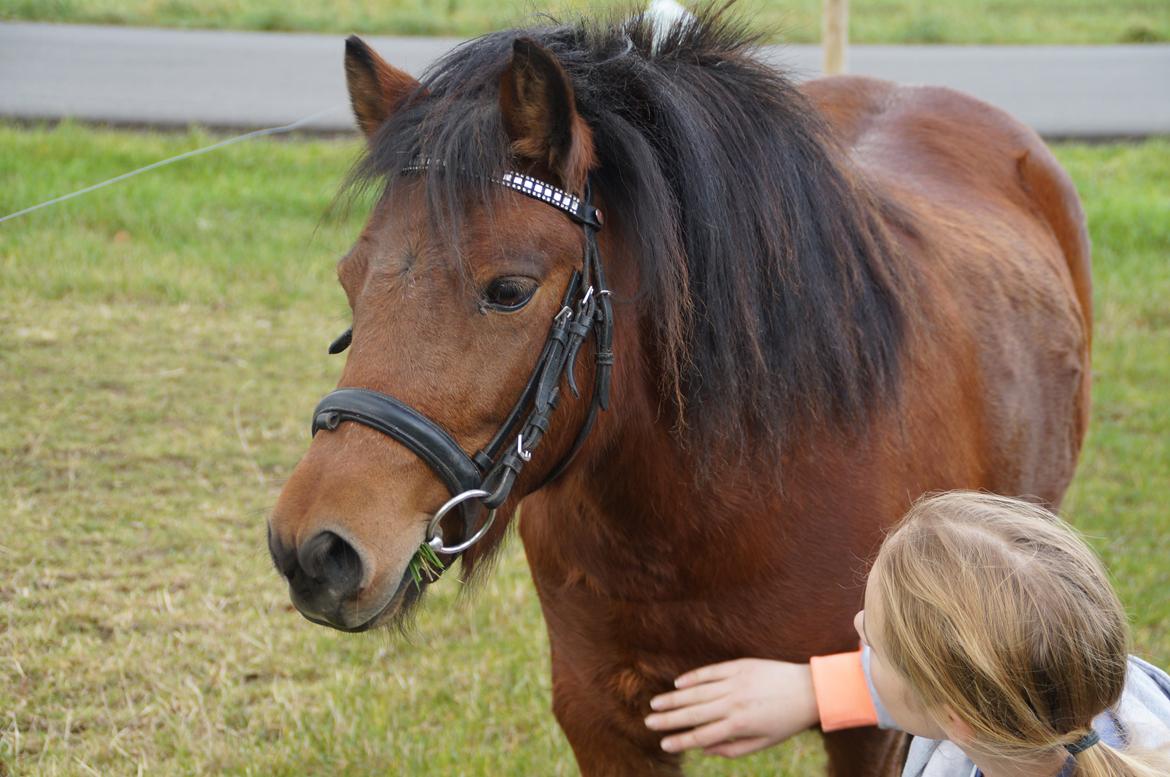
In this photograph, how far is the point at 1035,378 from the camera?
3150mm

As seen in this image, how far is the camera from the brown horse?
5.92 feet

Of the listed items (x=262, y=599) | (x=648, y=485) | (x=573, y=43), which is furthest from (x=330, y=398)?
(x=262, y=599)

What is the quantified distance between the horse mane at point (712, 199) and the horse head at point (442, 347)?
4cm

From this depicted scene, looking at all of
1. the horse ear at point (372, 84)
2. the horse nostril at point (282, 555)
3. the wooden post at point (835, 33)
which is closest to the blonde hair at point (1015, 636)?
the horse nostril at point (282, 555)

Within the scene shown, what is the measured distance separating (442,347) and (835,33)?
565 centimetres

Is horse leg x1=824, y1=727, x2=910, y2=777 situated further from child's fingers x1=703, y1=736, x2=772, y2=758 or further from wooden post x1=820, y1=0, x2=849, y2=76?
wooden post x1=820, y1=0, x2=849, y2=76

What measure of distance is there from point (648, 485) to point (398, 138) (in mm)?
777

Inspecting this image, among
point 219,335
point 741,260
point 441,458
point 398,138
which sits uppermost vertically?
point 398,138

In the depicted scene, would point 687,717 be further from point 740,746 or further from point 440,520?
point 440,520

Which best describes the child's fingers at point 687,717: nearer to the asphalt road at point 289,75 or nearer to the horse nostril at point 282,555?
the horse nostril at point 282,555

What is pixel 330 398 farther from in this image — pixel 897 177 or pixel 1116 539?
pixel 1116 539

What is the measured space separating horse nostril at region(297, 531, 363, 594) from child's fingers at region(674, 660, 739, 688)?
0.78 meters

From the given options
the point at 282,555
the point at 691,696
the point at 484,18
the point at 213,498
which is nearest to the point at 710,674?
the point at 691,696

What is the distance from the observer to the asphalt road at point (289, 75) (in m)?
9.16
